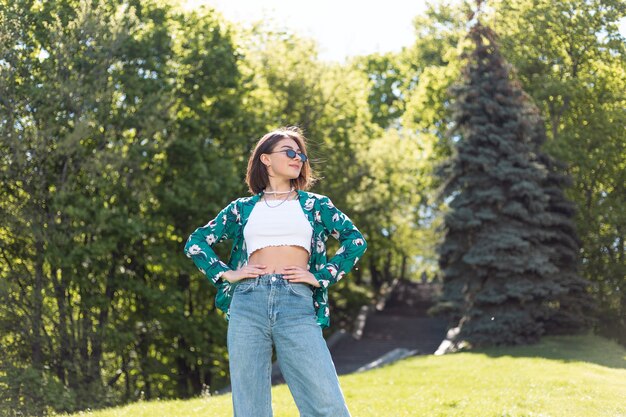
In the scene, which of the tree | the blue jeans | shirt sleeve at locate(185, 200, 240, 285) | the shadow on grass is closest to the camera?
the blue jeans

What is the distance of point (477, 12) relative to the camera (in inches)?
945

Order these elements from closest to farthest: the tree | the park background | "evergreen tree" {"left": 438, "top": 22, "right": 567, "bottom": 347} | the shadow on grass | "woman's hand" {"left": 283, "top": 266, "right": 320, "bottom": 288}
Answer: "woman's hand" {"left": 283, "top": 266, "right": 320, "bottom": 288}
the shadow on grass
the park background
"evergreen tree" {"left": 438, "top": 22, "right": 567, "bottom": 347}
the tree

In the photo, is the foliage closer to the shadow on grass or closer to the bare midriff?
the shadow on grass

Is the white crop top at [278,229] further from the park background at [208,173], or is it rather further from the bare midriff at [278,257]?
the park background at [208,173]

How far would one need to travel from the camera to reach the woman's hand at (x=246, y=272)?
15.7 feet

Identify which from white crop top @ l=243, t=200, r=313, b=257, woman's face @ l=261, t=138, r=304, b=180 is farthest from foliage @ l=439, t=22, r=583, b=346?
white crop top @ l=243, t=200, r=313, b=257

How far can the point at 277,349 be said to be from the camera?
4.65 metres

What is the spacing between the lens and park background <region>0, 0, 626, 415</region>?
1933 cm

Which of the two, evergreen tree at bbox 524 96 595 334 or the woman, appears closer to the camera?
the woman

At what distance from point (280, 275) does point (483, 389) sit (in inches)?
363

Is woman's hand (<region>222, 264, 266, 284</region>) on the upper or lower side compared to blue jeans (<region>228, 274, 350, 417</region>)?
upper

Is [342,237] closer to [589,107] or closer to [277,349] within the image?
[277,349]

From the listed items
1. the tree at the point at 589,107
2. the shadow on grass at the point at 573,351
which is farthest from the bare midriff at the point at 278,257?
the tree at the point at 589,107

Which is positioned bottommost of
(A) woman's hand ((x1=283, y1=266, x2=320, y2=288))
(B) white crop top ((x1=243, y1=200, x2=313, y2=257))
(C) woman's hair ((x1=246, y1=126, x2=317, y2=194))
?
(A) woman's hand ((x1=283, y1=266, x2=320, y2=288))
